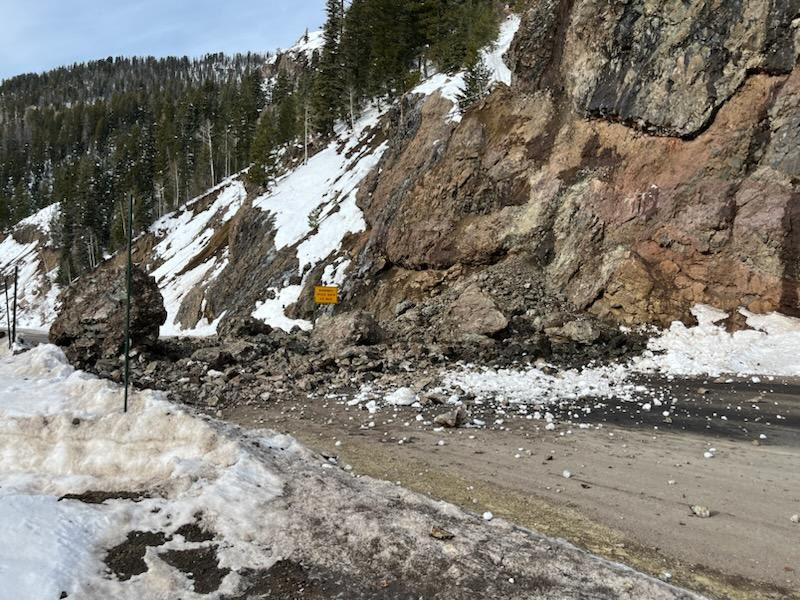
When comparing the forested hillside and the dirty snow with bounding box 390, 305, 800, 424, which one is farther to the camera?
the forested hillside

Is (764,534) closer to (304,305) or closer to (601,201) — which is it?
(601,201)

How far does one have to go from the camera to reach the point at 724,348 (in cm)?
1475

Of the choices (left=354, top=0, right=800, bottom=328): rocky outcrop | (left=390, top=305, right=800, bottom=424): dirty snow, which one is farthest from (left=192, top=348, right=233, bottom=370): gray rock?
(left=354, top=0, right=800, bottom=328): rocky outcrop

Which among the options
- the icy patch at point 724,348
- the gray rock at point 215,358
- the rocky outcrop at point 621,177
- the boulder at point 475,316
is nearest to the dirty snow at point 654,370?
the icy patch at point 724,348

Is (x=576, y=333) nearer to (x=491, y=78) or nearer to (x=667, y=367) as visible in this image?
(x=667, y=367)

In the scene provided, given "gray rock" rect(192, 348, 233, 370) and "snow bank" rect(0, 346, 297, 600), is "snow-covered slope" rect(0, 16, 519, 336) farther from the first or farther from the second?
"snow bank" rect(0, 346, 297, 600)

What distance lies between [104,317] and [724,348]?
1940cm

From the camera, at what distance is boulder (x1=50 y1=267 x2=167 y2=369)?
1666 cm

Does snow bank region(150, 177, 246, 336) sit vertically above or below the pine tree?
below

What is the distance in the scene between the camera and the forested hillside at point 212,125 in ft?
151

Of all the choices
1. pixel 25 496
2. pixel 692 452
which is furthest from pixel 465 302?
pixel 25 496

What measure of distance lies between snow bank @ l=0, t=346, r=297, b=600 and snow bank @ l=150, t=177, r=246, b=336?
26.0 metres

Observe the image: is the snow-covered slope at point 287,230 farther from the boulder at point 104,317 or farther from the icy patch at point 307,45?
the icy patch at point 307,45

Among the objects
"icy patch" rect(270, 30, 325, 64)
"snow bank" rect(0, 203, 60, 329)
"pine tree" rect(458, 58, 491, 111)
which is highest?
"icy patch" rect(270, 30, 325, 64)
